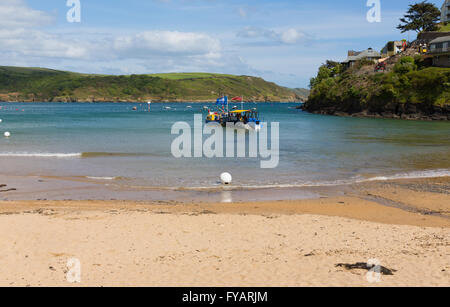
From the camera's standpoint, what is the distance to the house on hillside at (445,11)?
339ft

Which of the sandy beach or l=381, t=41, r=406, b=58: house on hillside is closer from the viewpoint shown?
the sandy beach

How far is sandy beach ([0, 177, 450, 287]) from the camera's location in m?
7.43

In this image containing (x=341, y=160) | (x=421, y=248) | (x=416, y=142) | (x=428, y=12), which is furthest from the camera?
(x=428, y=12)

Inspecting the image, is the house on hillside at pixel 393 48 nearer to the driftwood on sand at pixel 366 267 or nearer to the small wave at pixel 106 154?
the small wave at pixel 106 154

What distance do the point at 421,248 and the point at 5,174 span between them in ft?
59.6

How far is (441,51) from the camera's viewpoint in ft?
251

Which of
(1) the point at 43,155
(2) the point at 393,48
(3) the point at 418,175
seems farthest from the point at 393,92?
(1) the point at 43,155

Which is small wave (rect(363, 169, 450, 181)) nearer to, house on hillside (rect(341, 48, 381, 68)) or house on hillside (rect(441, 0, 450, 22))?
house on hillside (rect(341, 48, 381, 68))

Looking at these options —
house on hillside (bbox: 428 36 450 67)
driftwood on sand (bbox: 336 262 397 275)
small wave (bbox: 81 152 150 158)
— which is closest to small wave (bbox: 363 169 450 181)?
driftwood on sand (bbox: 336 262 397 275)

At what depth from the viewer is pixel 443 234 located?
10.3m

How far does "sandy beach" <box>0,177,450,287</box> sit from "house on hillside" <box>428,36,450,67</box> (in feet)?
236

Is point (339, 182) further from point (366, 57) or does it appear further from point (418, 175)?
point (366, 57)
